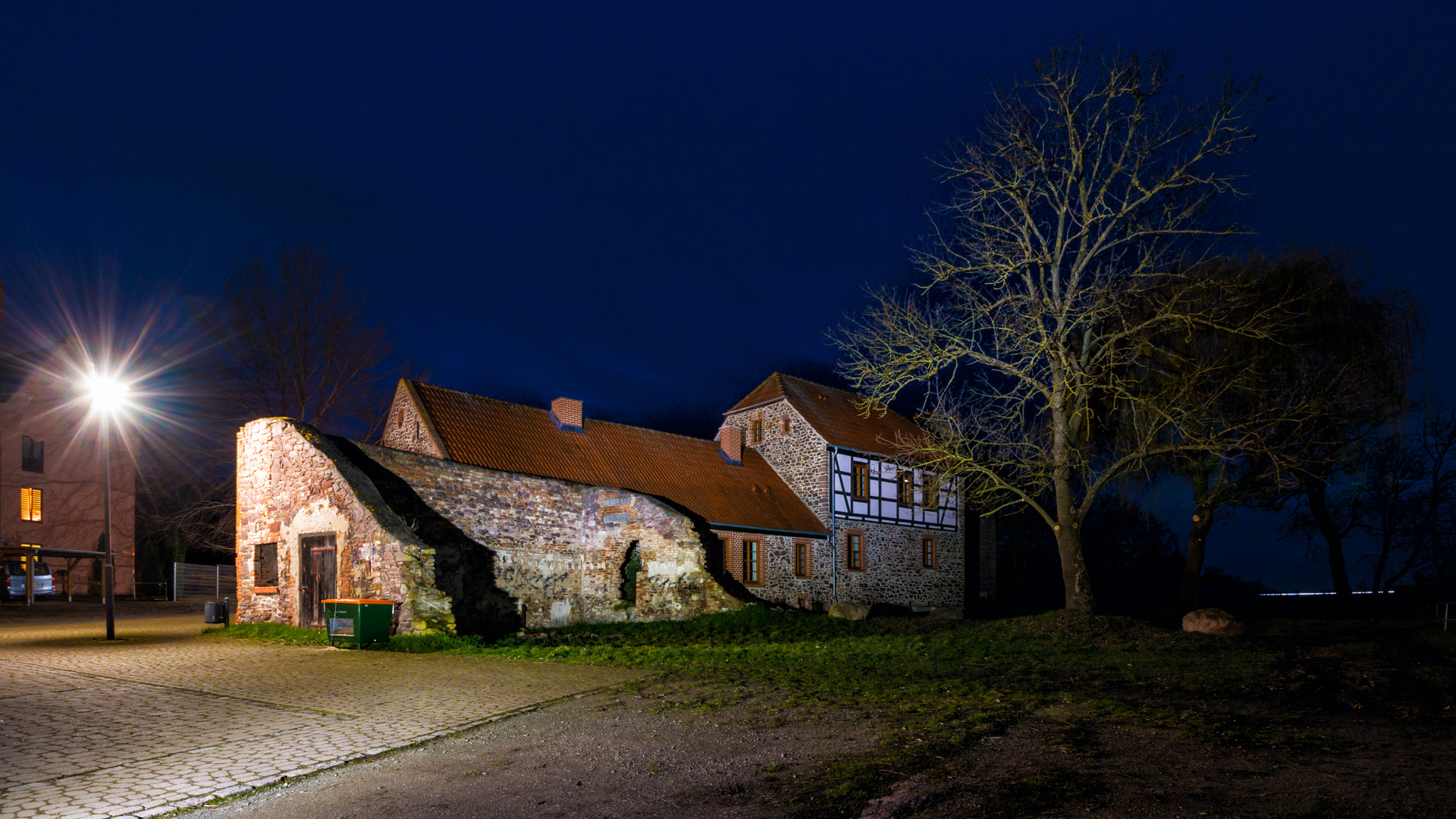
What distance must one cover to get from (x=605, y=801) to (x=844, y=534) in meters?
24.1

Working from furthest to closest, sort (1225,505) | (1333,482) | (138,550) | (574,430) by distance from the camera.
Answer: (138,550), (574,430), (1225,505), (1333,482)

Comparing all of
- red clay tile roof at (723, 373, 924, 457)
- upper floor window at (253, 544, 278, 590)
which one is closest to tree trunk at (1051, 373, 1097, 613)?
red clay tile roof at (723, 373, 924, 457)

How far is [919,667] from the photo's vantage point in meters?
11.4

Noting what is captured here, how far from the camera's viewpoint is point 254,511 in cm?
1766

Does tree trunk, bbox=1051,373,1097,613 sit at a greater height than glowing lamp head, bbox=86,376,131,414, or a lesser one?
lesser

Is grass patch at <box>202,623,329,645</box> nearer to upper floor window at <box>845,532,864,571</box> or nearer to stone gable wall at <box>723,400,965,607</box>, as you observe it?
stone gable wall at <box>723,400,965,607</box>

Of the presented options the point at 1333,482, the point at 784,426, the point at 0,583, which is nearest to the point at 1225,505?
the point at 1333,482

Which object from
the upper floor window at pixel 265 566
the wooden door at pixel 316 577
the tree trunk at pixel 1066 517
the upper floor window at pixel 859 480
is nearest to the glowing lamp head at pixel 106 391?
the upper floor window at pixel 265 566

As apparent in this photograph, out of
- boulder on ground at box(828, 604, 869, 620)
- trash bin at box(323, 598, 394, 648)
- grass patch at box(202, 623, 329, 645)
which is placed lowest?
boulder on ground at box(828, 604, 869, 620)

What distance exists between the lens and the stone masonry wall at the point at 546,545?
56.3 feet

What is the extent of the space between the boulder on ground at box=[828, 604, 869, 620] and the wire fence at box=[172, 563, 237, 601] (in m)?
23.4

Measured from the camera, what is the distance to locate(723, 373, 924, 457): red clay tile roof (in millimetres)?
29828

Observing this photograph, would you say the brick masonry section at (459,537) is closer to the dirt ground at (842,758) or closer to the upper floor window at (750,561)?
the upper floor window at (750,561)

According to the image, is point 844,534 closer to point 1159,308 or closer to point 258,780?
point 1159,308
